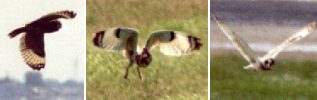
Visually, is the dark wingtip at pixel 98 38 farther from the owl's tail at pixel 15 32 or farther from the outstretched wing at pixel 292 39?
the outstretched wing at pixel 292 39

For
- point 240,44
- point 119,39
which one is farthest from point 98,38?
point 240,44

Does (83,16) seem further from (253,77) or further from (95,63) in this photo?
(253,77)

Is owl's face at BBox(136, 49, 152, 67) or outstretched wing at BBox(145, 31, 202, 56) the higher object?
outstretched wing at BBox(145, 31, 202, 56)

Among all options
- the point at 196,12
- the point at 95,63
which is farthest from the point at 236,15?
the point at 95,63

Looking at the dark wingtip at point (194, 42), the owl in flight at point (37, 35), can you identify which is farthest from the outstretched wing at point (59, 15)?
the dark wingtip at point (194, 42)

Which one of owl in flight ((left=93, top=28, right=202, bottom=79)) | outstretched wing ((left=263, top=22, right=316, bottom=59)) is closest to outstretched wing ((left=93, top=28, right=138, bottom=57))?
owl in flight ((left=93, top=28, right=202, bottom=79))

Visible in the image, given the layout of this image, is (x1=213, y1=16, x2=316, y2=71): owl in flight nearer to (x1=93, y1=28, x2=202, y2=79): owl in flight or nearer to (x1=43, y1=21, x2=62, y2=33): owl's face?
(x1=93, y1=28, x2=202, y2=79): owl in flight
